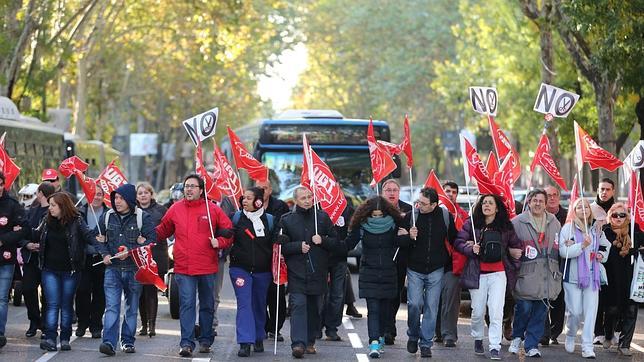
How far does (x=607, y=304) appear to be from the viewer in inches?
604

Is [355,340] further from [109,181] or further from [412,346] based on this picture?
[109,181]

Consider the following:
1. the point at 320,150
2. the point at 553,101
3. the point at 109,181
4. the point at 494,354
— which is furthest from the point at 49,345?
the point at 320,150

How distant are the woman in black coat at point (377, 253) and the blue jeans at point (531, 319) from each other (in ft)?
4.10

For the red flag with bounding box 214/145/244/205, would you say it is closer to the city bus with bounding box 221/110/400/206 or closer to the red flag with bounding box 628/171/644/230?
the red flag with bounding box 628/171/644/230

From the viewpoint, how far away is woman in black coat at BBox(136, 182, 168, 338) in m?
15.9

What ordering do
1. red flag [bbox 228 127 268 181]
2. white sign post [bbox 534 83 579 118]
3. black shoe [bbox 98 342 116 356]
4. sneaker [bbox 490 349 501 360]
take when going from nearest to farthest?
black shoe [bbox 98 342 116 356], sneaker [bbox 490 349 501 360], red flag [bbox 228 127 268 181], white sign post [bbox 534 83 579 118]

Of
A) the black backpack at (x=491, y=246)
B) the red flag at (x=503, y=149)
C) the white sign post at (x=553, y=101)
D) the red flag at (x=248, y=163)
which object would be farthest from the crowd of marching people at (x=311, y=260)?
the white sign post at (x=553, y=101)

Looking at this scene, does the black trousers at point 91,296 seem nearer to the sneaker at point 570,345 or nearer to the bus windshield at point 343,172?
the sneaker at point 570,345

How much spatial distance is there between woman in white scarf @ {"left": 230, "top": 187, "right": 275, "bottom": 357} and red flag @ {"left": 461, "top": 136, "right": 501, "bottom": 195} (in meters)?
2.16

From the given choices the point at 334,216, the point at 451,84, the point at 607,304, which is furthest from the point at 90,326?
the point at 451,84

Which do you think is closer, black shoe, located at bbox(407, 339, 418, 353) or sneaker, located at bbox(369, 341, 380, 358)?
sneaker, located at bbox(369, 341, 380, 358)

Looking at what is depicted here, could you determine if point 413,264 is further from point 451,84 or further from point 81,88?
point 451,84

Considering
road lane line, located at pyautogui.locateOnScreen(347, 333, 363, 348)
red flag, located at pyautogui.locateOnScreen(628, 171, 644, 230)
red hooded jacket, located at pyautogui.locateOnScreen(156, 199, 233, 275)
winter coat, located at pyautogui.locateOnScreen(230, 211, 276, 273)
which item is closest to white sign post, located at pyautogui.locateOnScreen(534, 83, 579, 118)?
red flag, located at pyautogui.locateOnScreen(628, 171, 644, 230)

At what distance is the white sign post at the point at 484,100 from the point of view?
646 inches
